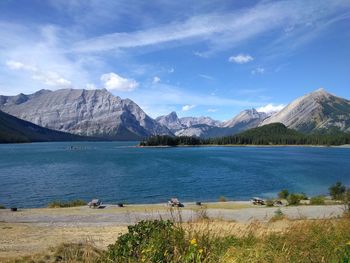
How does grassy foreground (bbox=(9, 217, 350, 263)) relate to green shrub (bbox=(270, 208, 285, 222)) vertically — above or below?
above

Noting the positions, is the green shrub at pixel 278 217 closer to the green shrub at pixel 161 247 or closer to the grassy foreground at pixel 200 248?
the grassy foreground at pixel 200 248

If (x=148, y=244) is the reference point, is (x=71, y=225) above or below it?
below

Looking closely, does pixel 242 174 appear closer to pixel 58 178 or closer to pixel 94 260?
pixel 58 178

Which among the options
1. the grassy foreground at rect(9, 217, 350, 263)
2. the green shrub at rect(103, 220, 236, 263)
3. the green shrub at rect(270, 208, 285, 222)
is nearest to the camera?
the green shrub at rect(103, 220, 236, 263)

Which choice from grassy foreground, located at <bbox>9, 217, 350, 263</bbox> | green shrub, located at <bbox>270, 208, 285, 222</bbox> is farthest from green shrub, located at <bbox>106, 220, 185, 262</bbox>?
green shrub, located at <bbox>270, 208, 285, 222</bbox>

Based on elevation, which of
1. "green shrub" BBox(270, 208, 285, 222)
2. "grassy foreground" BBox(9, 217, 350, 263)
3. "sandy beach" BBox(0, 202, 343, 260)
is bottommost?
"sandy beach" BBox(0, 202, 343, 260)

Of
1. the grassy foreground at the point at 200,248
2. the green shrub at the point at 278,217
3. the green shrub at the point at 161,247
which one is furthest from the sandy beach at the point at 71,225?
the green shrub at the point at 161,247

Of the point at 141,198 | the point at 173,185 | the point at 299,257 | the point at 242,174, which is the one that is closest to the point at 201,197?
the point at 141,198

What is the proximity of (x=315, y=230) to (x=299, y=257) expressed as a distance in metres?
3.38

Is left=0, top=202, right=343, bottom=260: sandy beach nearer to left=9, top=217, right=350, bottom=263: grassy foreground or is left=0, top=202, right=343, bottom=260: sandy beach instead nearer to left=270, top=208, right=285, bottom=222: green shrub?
left=270, top=208, right=285, bottom=222: green shrub

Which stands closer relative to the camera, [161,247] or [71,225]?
[161,247]

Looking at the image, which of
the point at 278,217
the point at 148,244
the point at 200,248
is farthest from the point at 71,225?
the point at 200,248

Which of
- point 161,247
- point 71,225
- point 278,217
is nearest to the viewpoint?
point 161,247

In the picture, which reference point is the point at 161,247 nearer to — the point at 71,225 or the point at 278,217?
the point at 278,217
